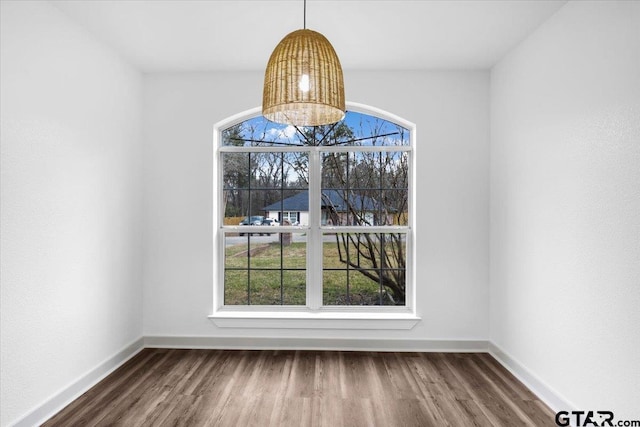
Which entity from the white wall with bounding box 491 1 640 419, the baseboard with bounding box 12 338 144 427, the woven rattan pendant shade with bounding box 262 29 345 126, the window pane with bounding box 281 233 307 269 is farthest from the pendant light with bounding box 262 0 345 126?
the baseboard with bounding box 12 338 144 427

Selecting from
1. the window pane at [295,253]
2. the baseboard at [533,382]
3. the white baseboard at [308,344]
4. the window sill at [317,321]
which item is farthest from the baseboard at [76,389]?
the baseboard at [533,382]

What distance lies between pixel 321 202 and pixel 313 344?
1415 mm

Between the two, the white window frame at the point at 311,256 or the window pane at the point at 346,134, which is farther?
the window pane at the point at 346,134

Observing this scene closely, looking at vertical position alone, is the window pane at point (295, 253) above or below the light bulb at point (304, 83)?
below

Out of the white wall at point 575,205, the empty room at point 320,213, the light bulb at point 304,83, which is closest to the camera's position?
the light bulb at point 304,83

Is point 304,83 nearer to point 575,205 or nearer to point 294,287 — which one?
point 575,205

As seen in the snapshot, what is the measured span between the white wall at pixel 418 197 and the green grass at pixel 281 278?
30 centimetres

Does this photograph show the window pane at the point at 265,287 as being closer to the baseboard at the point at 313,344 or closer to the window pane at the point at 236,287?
the window pane at the point at 236,287

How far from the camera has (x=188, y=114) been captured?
12.4ft

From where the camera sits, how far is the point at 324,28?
2.85 metres

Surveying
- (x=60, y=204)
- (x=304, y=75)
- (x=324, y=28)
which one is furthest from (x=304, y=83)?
(x=60, y=204)

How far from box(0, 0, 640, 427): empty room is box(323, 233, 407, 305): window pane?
0.02 meters

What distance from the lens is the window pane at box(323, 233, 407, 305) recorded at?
153 inches

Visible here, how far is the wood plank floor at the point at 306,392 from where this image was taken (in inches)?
97.9
